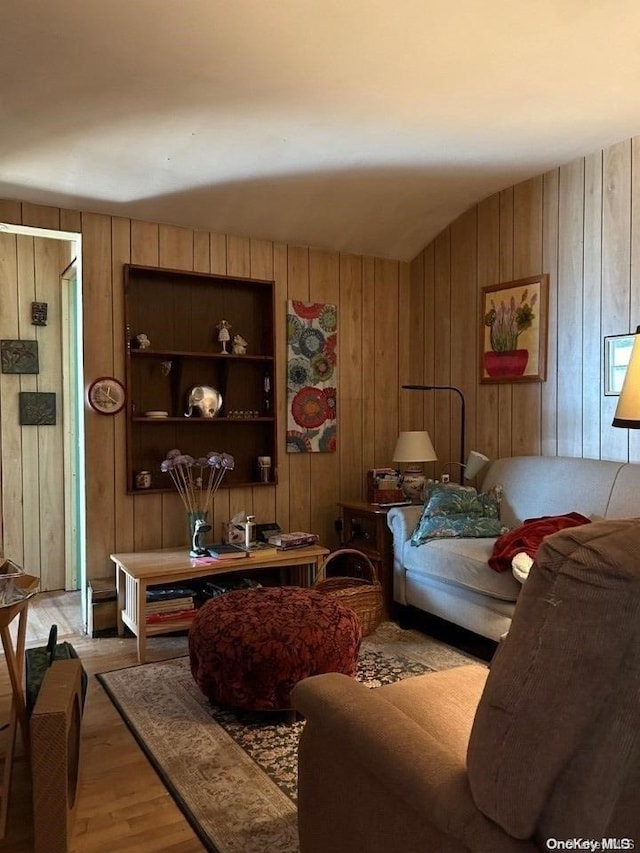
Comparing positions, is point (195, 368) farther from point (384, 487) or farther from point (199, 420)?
point (384, 487)

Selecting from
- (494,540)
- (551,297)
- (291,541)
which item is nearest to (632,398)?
(494,540)

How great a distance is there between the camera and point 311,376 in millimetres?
4352

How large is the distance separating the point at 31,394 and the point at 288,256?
6.50 ft

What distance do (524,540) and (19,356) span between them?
3.44 meters

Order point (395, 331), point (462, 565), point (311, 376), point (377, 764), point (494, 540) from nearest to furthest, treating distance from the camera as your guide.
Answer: point (377, 764), point (462, 565), point (494, 540), point (311, 376), point (395, 331)

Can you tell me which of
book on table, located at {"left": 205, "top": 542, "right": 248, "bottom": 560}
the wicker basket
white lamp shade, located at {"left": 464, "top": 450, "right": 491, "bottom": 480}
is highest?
white lamp shade, located at {"left": 464, "top": 450, "right": 491, "bottom": 480}

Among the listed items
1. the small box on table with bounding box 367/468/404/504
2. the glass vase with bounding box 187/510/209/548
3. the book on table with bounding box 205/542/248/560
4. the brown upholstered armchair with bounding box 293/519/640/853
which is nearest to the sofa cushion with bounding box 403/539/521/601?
the small box on table with bounding box 367/468/404/504

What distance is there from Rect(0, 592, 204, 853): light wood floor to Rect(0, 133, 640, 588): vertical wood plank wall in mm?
1295

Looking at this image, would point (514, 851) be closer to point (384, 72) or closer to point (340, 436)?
point (384, 72)

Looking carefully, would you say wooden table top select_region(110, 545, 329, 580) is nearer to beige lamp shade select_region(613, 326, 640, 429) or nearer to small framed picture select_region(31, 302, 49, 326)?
small framed picture select_region(31, 302, 49, 326)

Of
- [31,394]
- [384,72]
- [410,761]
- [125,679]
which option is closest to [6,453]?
[31,394]

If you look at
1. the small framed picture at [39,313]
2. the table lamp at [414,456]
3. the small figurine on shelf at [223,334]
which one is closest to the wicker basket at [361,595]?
the table lamp at [414,456]

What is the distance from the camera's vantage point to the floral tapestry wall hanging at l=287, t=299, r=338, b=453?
429 centimetres

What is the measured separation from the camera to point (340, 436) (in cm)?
451
